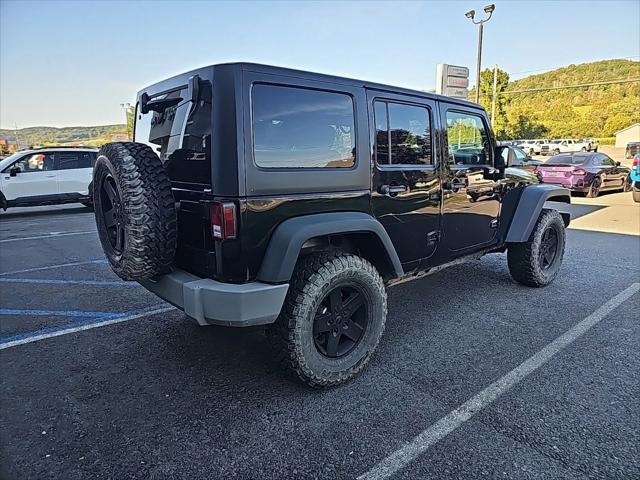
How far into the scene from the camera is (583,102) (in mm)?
68500

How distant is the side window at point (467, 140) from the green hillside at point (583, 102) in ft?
180

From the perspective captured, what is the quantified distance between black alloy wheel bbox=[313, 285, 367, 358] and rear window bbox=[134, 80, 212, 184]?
3.58 feet

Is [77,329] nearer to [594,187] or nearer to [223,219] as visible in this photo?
A: [223,219]

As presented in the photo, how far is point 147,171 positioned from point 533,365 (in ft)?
9.44

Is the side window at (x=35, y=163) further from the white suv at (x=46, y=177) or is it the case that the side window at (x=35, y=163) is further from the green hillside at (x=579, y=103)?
the green hillside at (x=579, y=103)

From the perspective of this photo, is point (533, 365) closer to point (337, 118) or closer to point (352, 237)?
point (352, 237)

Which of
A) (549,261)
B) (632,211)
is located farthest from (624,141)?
(549,261)

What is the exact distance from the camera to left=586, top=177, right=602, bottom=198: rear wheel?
43.2 feet

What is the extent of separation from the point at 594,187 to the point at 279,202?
14.0 m

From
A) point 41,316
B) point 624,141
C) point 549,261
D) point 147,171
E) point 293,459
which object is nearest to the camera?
point 293,459

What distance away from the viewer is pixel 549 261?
16.3 ft

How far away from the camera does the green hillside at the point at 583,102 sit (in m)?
58.3

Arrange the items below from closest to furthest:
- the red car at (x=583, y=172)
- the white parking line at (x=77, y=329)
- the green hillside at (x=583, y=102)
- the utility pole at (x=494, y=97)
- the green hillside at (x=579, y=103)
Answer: the white parking line at (x=77, y=329) → the red car at (x=583, y=172) → the utility pole at (x=494, y=97) → the green hillside at (x=579, y=103) → the green hillside at (x=583, y=102)

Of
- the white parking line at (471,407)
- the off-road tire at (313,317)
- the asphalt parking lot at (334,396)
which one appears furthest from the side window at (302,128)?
the white parking line at (471,407)
